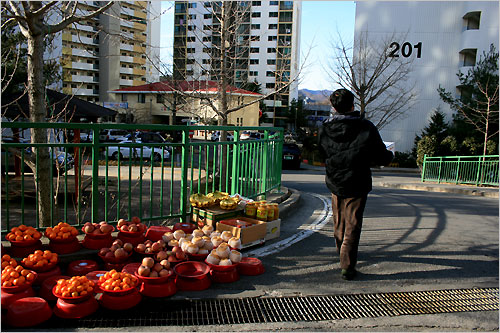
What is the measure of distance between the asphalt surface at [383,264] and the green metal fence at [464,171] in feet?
32.8

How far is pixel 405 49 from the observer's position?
33219 mm

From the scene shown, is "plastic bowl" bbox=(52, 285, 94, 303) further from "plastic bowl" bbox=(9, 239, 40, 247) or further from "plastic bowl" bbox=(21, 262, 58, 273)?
"plastic bowl" bbox=(9, 239, 40, 247)

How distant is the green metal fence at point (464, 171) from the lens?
16.4 metres

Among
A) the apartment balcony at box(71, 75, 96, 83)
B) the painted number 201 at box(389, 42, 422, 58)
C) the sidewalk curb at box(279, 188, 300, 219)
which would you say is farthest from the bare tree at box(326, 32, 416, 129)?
the apartment balcony at box(71, 75, 96, 83)

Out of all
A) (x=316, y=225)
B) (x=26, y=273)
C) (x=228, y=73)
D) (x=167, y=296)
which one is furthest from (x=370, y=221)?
(x=228, y=73)

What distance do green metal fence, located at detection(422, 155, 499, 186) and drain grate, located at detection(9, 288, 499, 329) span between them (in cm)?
1324

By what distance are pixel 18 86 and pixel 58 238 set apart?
1633cm

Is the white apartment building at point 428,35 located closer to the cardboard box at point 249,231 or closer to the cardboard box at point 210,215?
the cardboard box at point 210,215

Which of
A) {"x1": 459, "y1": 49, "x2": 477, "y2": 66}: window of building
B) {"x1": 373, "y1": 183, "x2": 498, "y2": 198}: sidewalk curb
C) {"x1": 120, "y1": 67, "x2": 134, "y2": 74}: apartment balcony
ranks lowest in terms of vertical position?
{"x1": 373, "y1": 183, "x2": 498, "y2": 198}: sidewalk curb

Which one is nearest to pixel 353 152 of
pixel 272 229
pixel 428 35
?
pixel 272 229

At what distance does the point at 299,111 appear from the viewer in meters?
62.2

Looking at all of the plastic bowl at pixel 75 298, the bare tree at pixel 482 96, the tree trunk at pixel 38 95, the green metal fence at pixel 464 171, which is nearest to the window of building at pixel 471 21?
the bare tree at pixel 482 96

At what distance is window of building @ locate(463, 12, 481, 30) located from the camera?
33812 millimetres

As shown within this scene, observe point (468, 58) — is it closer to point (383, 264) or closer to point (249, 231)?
point (383, 264)
